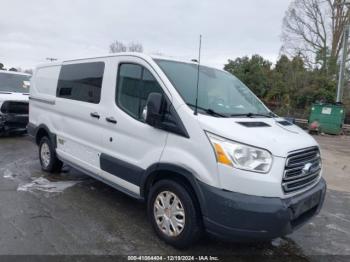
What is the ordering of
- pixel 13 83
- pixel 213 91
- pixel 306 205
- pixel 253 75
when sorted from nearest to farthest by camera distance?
pixel 306 205, pixel 213 91, pixel 13 83, pixel 253 75

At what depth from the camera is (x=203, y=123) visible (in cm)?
321

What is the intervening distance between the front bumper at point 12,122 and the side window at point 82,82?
15.5 ft

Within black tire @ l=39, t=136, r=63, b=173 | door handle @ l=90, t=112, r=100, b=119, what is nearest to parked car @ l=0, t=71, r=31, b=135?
black tire @ l=39, t=136, r=63, b=173

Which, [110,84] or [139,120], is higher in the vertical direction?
[110,84]

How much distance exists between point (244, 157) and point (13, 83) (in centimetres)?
986

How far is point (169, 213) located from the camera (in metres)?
3.55

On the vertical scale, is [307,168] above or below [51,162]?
above

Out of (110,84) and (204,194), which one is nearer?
(204,194)

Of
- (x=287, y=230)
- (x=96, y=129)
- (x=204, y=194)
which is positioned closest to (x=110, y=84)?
(x=96, y=129)

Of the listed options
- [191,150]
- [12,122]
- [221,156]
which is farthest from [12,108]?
[221,156]

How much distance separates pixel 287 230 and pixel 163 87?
1.94m

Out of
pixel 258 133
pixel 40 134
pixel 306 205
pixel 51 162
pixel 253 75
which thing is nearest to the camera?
pixel 258 133

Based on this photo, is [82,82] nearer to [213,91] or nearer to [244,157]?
[213,91]

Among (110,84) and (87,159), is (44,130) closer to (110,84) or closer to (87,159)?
(87,159)
